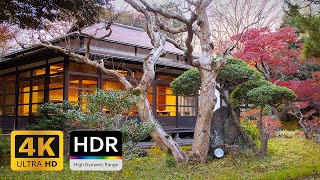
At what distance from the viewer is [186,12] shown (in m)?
7.82

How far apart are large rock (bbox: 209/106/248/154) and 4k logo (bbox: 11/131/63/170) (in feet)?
15.7

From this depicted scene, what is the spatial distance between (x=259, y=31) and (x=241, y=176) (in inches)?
401

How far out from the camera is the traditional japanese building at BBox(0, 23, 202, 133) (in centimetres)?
1143

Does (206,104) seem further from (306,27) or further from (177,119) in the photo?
(177,119)

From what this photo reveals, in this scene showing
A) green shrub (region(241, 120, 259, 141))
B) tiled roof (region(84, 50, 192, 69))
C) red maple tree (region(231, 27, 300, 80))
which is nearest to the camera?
green shrub (region(241, 120, 259, 141))

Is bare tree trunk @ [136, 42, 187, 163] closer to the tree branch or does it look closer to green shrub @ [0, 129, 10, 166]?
the tree branch

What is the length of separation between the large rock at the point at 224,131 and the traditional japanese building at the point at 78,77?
2340mm

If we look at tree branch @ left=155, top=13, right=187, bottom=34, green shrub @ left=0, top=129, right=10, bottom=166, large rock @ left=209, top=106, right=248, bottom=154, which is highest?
tree branch @ left=155, top=13, right=187, bottom=34

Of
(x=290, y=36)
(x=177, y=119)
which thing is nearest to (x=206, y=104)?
(x=177, y=119)

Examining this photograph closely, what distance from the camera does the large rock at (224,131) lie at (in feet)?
29.8

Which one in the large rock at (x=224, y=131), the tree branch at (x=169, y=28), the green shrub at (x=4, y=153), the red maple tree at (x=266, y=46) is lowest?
the green shrub at (x=4, y=153)

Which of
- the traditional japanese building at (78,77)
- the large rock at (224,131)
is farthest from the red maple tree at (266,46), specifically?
the large rock at (224,131)

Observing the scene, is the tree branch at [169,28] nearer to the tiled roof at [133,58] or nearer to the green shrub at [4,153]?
the tiled roof at [133,58]

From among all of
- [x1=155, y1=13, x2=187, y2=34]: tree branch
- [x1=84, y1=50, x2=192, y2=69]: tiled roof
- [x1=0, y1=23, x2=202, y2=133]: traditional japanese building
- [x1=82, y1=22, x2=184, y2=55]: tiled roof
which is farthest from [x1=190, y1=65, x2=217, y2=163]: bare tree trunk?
[x1=82, y1=22, x2=184, y2=55]: tiled roof
